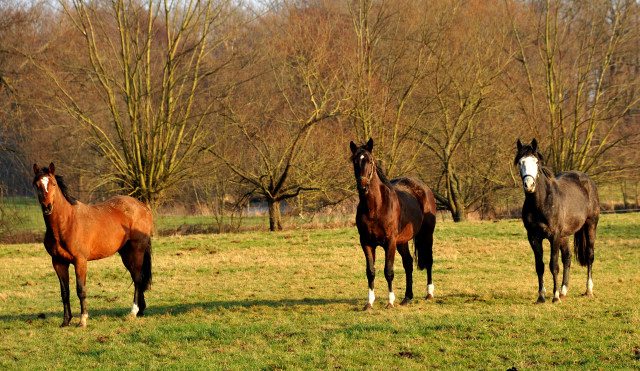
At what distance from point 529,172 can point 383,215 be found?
2.11m

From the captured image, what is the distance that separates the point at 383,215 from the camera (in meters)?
8.36

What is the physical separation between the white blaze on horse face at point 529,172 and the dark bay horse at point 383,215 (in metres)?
1.82

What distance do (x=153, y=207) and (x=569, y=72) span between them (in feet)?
61.0

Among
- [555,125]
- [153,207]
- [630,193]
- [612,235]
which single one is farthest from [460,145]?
[153,207]

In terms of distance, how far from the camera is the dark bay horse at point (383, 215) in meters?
8.02

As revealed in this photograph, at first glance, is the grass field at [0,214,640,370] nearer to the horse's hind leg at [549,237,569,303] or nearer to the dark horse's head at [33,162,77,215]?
the horse's hind leg at [549,237,569,303]

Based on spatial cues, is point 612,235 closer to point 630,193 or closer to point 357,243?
point 357,243

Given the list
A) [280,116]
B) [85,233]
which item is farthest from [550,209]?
[280,116]

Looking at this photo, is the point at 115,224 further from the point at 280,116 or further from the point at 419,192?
the point at 280,116

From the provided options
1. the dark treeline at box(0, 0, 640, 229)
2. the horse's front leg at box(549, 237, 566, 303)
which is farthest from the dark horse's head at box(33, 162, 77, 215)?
the dark treeline at box(0, 0, 640, 229)

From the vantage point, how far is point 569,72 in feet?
84.3

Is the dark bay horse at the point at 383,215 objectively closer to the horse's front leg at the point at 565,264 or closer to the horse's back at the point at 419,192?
the horse's back at the point at 419,192

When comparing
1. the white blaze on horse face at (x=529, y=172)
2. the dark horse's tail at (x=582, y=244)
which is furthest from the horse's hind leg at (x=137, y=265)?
the dark horse's tail at (x=582, y=244)

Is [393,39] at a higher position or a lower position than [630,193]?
higher
